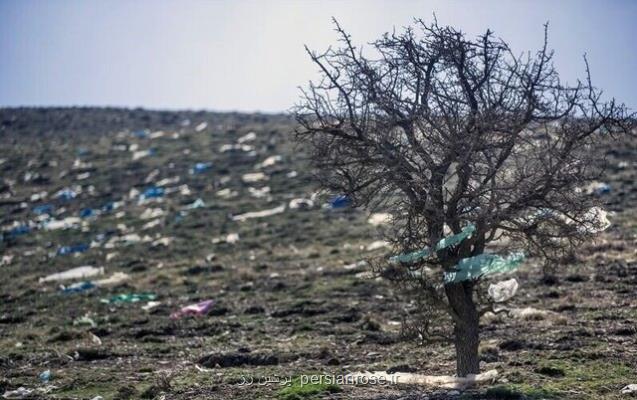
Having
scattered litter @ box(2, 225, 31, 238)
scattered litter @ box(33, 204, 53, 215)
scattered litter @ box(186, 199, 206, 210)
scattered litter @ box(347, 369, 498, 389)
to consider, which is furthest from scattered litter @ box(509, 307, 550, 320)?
scattered litter @ box(33, 204, 53, 215)

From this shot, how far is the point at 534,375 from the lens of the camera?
1053 centimetres

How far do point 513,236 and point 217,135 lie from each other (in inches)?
1524

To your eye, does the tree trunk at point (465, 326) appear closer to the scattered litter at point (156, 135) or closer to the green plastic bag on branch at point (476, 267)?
the green plastic bag on branch at point (476, 267)

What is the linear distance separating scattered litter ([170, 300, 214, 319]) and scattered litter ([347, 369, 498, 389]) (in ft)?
23.0

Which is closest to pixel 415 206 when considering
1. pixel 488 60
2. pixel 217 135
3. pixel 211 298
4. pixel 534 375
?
pixel 488 60

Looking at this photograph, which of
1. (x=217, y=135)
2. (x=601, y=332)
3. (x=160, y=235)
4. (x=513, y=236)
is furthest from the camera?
(x=217, y=135)

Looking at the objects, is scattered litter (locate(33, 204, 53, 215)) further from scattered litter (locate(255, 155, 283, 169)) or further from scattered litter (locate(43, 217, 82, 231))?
scattered litter (locate(255, 155, 283, 169))

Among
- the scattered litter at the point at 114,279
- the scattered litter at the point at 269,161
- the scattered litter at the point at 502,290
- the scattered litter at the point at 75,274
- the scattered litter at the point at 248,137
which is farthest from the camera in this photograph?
the scattered litter at the point at 248,137

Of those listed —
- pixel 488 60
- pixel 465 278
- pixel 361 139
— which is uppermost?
pixel 488 60

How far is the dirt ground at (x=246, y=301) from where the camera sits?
37.2 feet

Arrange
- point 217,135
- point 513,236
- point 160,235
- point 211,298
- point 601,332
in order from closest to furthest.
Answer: point 513,236
point 601,332
point 211,298
point 160,235
point 217,135

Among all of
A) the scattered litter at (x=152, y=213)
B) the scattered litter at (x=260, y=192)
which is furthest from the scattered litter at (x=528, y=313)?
the scattered litter at (x=260, y=192)

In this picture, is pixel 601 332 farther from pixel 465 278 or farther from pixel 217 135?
pixel 217 135

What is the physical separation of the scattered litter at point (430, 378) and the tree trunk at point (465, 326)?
0.17 m
